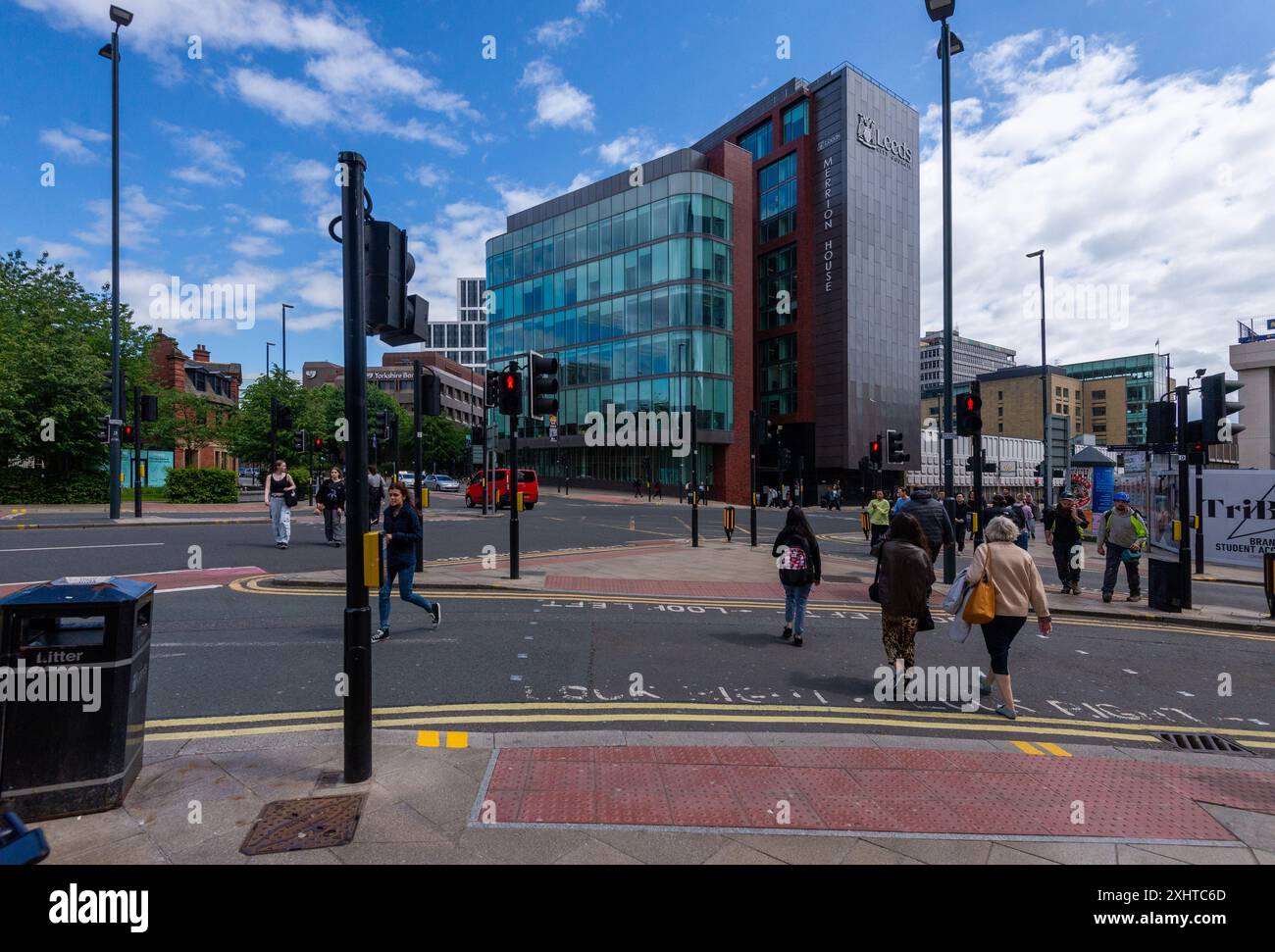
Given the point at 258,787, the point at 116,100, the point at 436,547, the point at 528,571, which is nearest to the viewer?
the point at 258,787

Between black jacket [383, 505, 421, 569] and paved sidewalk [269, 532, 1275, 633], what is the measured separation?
2.81 metres

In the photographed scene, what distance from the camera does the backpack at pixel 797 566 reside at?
7359 mm

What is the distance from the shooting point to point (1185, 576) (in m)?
10.5

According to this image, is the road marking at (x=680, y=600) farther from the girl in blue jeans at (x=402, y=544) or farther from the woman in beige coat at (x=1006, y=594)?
the woman in beige coat at (x=1006, y=594)

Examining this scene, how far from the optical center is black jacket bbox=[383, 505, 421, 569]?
303 inches

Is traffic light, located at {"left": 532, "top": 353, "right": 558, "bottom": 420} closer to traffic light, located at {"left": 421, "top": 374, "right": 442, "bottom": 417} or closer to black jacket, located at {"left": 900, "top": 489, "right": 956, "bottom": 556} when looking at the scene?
traffic light, located at {"left": 421, "top": 374, "right": 442, "bottom": 417}

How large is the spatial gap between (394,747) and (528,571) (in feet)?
26.5

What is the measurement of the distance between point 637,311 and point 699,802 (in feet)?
169

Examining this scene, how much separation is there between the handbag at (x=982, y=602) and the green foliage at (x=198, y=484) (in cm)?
3012

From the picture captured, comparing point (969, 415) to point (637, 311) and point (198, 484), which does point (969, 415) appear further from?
point (637, 311)

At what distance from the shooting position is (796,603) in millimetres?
7555

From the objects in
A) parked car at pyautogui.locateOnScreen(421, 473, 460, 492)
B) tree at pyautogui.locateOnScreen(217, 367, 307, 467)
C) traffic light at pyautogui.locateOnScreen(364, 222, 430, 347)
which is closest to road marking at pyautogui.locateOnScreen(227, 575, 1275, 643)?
traffic light at pyautogui.locateOnScreen(364, 222, 430, 347)
